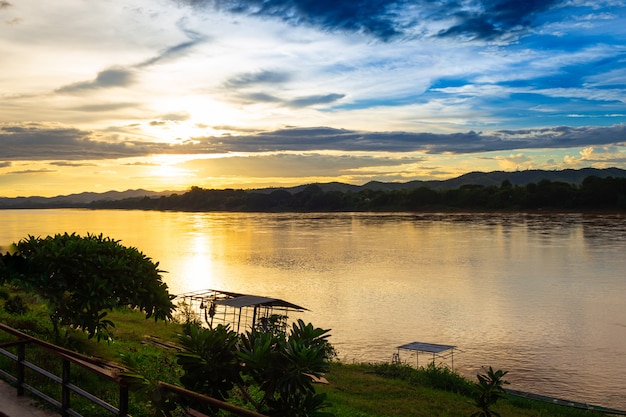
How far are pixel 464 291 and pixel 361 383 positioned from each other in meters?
35.4

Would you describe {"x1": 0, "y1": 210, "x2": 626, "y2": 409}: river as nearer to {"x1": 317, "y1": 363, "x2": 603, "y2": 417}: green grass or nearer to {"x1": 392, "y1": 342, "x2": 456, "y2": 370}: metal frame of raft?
{"x1": 392, "y1": 342, "x2": 456, "y2": 370}: metal frame of raft

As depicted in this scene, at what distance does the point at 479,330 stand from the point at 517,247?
58678 mm

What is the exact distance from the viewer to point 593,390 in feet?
94.7

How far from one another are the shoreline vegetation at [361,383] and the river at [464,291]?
4267 mm

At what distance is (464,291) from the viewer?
57.8m

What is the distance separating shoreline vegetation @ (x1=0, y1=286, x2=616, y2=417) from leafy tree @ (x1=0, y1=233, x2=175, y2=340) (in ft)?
3.49

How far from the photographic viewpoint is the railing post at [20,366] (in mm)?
10023

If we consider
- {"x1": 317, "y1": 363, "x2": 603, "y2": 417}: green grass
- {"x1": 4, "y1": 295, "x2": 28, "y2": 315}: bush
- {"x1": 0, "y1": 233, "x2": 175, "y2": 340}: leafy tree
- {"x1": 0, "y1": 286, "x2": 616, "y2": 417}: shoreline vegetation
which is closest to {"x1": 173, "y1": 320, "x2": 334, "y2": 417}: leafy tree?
{"x1": 0, "y1": 286, "x2": 616, "y2": 417}: shoreline vegetation

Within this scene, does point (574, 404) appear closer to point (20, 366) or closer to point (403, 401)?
point (403, 401)

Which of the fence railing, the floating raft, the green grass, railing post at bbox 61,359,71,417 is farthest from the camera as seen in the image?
the floating raft

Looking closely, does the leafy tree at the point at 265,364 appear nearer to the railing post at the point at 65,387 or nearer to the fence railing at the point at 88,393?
the fence railing at the point at 88,393

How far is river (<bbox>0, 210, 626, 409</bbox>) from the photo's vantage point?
34359 mm

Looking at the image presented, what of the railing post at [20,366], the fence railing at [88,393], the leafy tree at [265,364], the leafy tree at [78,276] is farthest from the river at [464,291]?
the leafy tree at [265,364]

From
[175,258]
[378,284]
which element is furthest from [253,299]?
[175,258]
